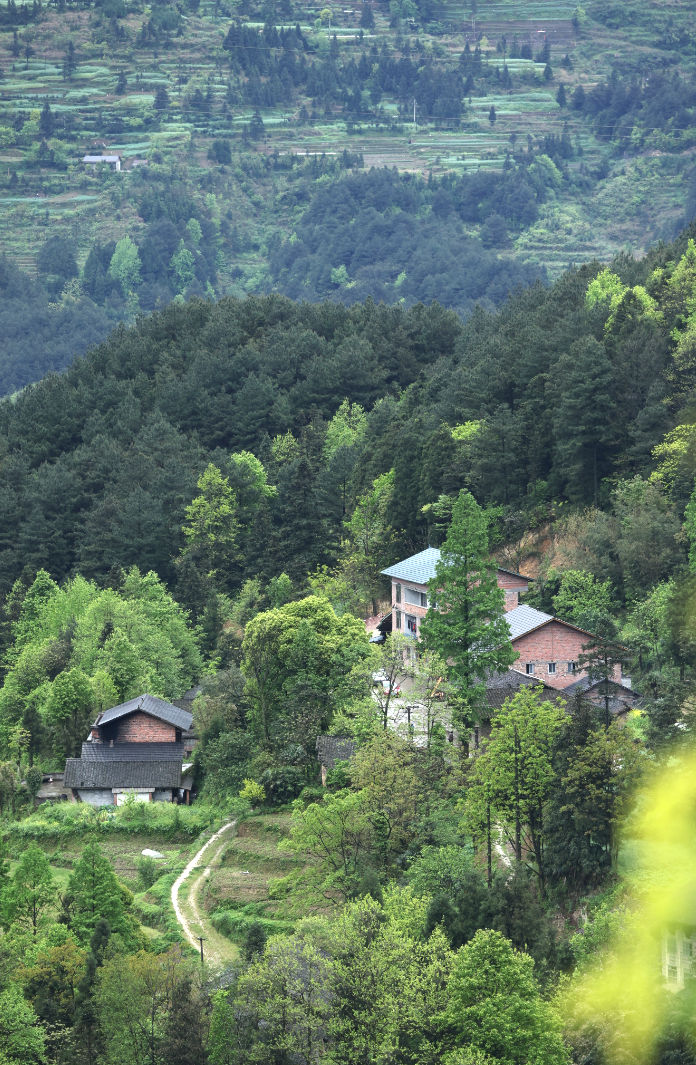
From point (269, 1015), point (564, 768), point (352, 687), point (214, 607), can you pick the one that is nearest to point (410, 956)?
point (269, 1015)

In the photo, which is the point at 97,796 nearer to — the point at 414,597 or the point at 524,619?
the point at 414,597

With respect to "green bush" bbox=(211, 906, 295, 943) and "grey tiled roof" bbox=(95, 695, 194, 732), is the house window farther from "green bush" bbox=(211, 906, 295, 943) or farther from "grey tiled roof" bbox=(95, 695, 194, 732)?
"green bush" bbox=(211, 906, 295, 943)

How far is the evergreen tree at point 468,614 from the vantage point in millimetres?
54406

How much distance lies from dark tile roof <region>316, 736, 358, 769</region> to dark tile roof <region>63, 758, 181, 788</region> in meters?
8.07

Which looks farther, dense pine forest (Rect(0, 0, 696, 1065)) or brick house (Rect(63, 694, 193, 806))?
brick house (Rect(63, 694, 193, 806))

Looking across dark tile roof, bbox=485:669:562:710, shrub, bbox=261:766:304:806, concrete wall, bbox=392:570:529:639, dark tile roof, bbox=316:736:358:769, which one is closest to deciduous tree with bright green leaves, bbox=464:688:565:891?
dark tile roof, bbox=485:669:562:710

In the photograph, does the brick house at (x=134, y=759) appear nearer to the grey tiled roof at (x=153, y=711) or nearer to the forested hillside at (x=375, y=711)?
the grey tiled roof at (x=153, y=711)

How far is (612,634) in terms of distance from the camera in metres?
54.7

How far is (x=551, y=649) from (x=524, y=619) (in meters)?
2.06

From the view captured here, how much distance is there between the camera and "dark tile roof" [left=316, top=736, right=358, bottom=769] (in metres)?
57.3

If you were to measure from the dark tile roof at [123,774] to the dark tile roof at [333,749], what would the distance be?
807 centimetres

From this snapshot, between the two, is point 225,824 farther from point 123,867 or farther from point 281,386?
point 281,386

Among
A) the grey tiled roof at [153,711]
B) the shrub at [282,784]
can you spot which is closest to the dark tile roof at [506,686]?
the shrub at [282,784]

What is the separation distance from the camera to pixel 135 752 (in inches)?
2613
